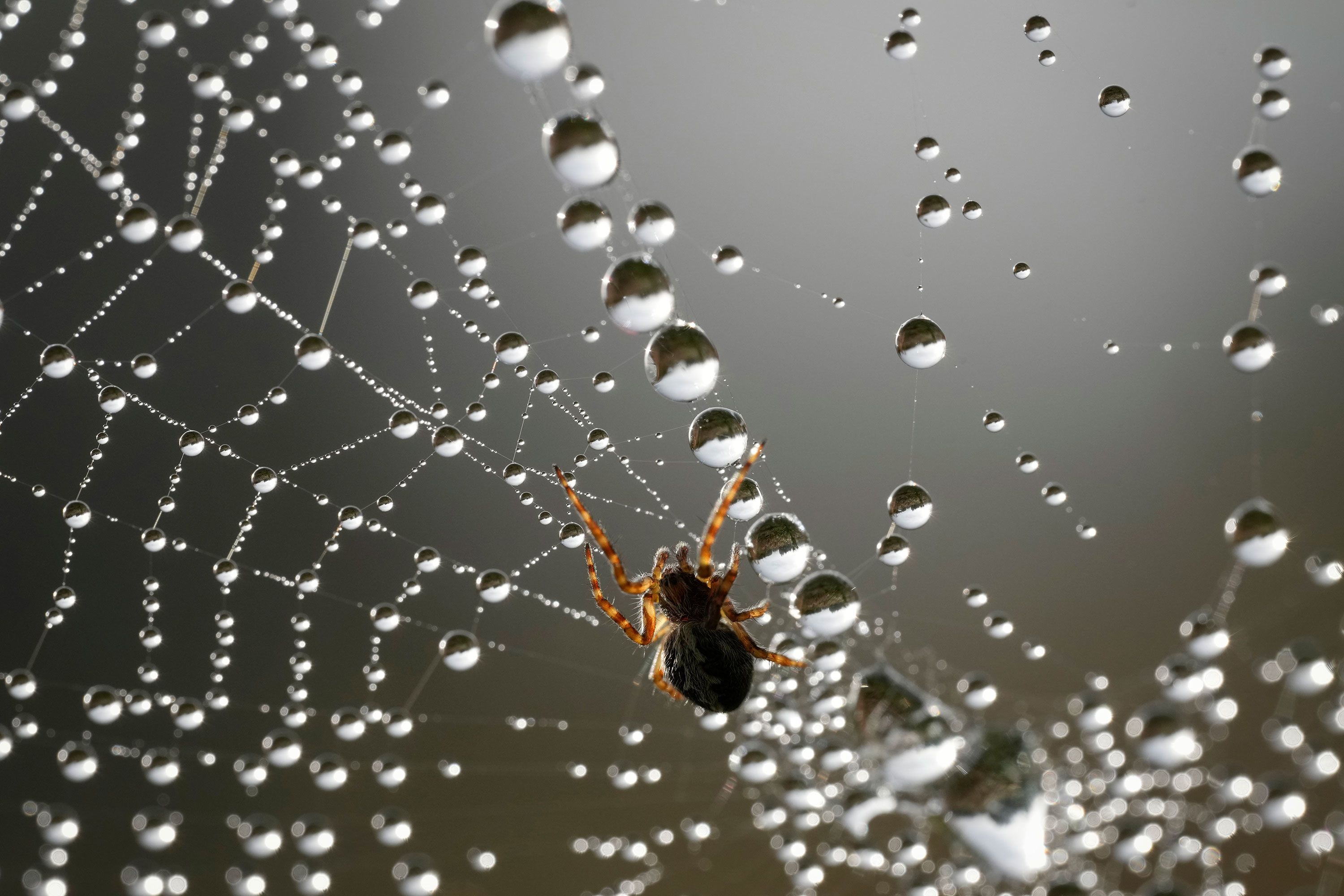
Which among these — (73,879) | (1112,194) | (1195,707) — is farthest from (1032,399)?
(73,879)

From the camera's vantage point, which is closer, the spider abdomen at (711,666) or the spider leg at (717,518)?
the spider leg at (717,518)

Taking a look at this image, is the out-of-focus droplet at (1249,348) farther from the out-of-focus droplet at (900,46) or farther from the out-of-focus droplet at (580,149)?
the out-of-focus droplet at (580,149)

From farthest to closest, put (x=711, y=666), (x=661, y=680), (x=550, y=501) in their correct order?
(x=550, y=501) → (x=661, y=680) → (x=711, y=666)

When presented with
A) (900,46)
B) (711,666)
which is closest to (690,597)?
(711,666)

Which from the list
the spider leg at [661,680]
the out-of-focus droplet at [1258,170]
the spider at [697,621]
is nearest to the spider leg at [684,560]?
the spider at [697,621]

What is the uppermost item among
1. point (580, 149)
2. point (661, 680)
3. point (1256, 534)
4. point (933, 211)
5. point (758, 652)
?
point (933, 211)

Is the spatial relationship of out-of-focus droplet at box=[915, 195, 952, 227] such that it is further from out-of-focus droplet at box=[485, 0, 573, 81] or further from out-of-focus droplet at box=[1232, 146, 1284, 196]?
out-of-focus droplet at box=[485, 0, 573, 81]

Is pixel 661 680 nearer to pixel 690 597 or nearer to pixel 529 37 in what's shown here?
pixel 690 597
